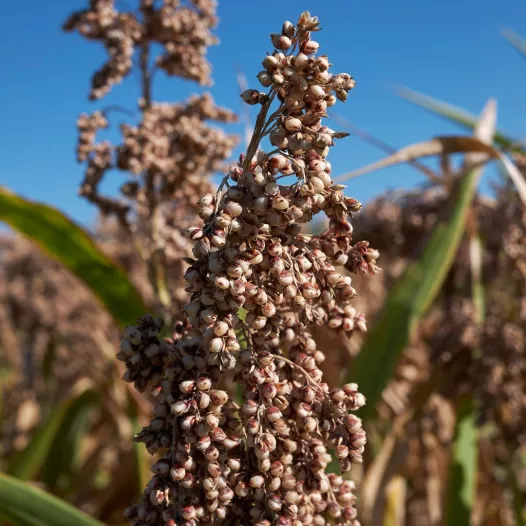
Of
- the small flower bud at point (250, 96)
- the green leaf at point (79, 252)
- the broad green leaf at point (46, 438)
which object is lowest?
the broad green leaf at point (46, 438)

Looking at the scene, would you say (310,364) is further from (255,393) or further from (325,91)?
(325,91)

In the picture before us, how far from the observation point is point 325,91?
1022 millimetres

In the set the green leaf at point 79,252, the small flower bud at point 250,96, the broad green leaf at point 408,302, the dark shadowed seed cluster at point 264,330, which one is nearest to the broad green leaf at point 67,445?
the green leaf at point 79,252

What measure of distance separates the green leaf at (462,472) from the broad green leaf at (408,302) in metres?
0.53

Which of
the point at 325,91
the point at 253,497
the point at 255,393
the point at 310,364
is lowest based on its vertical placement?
the point at 253,497

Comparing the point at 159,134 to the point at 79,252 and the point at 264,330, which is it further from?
the point at 264,330

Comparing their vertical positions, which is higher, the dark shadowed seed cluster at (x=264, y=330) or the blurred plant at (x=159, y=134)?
the blurred plant at (x=159, y=134)

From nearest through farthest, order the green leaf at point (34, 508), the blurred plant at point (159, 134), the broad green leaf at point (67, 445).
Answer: the green leaf at point (34, 508), the blurred plant at point (159, 134), the broad green leaf at point (67, 445)

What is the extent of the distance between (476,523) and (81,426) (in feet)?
9.69

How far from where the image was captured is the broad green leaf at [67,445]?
362 centimetres

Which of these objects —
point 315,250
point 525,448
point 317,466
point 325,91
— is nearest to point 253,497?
point 317,466

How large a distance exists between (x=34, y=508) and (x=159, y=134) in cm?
133

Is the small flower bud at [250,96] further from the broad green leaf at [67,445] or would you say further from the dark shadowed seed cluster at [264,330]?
the broad green leaf at [67,445]

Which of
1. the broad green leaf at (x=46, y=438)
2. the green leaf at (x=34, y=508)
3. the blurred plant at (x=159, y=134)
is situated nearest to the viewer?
the green leaf at (x=34, y=508)
